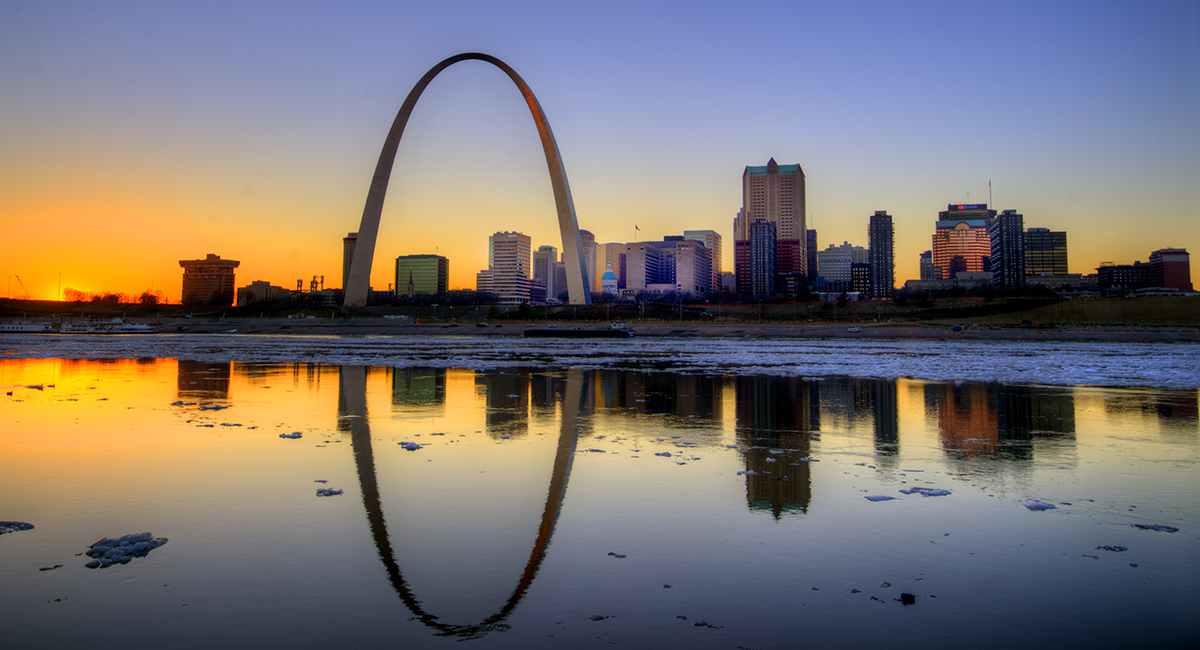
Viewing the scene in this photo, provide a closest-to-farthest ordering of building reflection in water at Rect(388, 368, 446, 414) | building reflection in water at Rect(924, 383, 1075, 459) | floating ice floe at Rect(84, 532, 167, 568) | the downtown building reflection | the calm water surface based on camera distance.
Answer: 1. the calm water surface
2. floating ice floe at Rect(84, 532, 167, 568)
3. the downtown building reflection
4. building reflection in water at Rect(924, 383, 1075, 459)
5. building reflection in water at Rect(388, 368, 446, 414)

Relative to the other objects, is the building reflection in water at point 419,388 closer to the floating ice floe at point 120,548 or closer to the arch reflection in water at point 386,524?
the arch reflection in water at point 386,524


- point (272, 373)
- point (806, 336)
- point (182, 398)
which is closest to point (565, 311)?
point (806, 336)

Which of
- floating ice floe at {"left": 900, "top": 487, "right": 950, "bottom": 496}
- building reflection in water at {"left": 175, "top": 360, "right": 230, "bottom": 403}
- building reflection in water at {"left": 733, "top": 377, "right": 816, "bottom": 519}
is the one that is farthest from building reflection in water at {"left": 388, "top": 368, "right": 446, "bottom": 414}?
floating ice floe at {"left": 900, "top": 487, "right": 950, "bottom": 496}

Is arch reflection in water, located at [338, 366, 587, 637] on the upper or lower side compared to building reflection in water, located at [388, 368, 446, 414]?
lower

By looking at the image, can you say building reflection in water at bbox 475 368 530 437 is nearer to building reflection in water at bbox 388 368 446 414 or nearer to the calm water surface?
the calm water surface

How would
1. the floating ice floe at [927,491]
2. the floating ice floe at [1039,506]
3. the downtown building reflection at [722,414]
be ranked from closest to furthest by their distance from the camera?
1. the floating ice floe at [1039,506]
2. the downtown building reflection at [722,414]
3. the floating ice floe at [927,491]

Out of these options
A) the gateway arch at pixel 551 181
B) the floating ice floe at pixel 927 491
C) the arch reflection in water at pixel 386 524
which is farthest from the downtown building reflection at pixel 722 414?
the gateway arch at pixel 551 181
